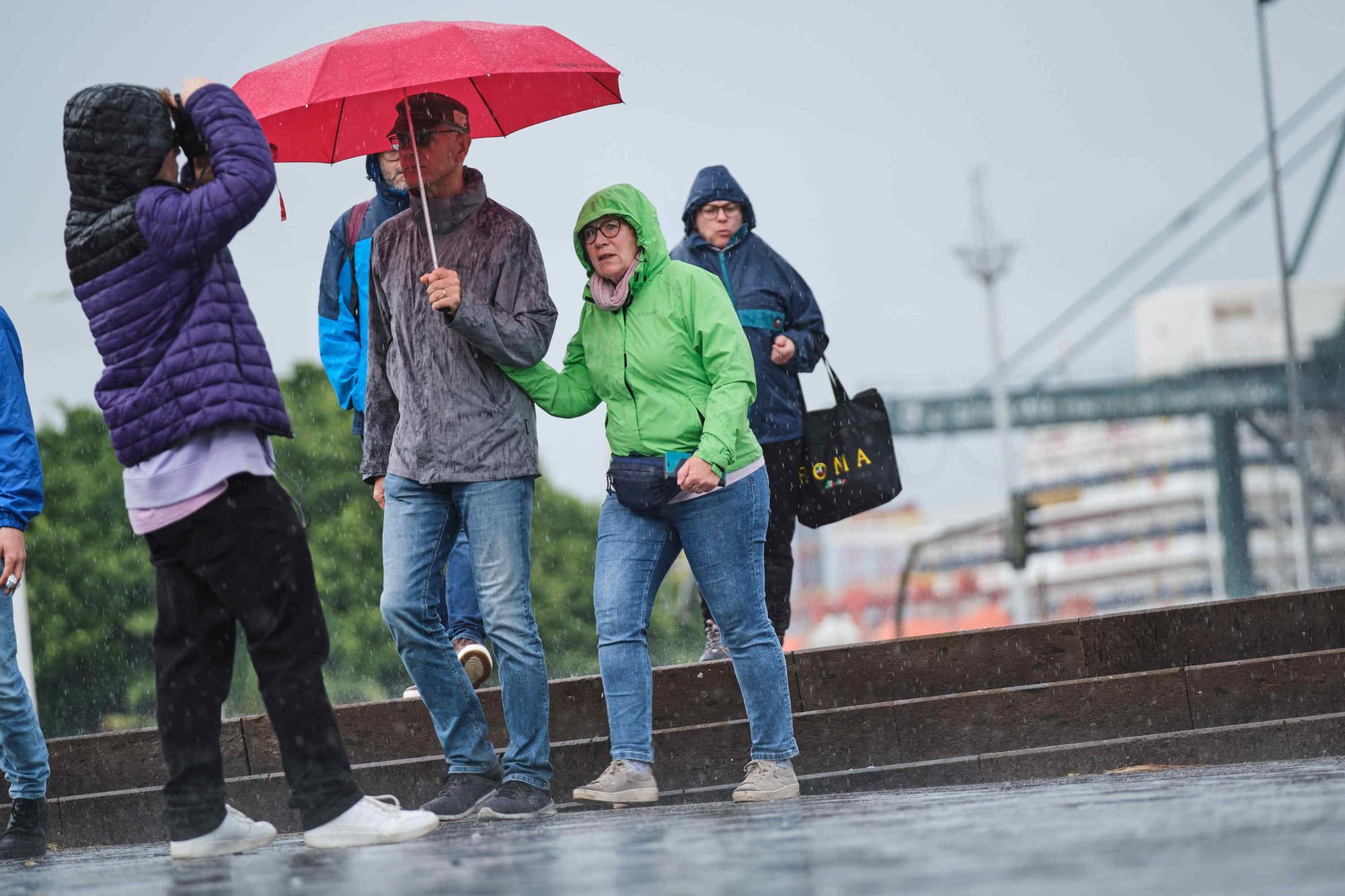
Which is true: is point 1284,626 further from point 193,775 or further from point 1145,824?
point 193,775

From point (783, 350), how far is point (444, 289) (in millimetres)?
1742

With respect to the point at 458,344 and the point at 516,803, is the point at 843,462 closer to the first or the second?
the point at 458,344

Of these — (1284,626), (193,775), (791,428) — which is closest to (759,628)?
(791,428)

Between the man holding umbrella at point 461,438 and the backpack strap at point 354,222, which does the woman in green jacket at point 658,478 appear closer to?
the man holding umbrella at point 461,438

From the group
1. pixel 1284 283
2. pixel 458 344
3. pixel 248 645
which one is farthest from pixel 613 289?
pixel 1284 283

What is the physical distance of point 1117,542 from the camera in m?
145

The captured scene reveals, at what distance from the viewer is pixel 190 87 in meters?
3.77

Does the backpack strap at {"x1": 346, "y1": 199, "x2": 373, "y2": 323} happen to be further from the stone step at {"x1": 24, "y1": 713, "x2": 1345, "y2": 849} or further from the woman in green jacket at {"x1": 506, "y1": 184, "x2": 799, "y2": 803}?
the stone step at {"x1": 24, "y1": 713, "x2": 1345, "y2": 849}

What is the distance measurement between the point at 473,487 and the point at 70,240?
127cm

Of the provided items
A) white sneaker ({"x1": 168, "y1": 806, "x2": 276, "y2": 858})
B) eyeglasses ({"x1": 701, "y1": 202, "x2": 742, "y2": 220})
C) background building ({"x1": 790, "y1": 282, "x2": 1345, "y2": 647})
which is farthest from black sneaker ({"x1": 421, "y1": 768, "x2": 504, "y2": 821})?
background building ({"x1": 790, "y1": 282, "x2": 1345, "y2": 647})

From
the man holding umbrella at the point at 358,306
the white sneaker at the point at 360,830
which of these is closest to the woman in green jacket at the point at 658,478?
the man holding umbrella at the point at 358,306

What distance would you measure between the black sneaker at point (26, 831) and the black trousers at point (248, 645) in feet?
3.95

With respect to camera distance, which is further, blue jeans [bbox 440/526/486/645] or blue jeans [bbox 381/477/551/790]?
blue jeans [bbox 440/526/486/645]

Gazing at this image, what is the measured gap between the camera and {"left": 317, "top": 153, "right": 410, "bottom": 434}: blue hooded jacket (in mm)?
5277
